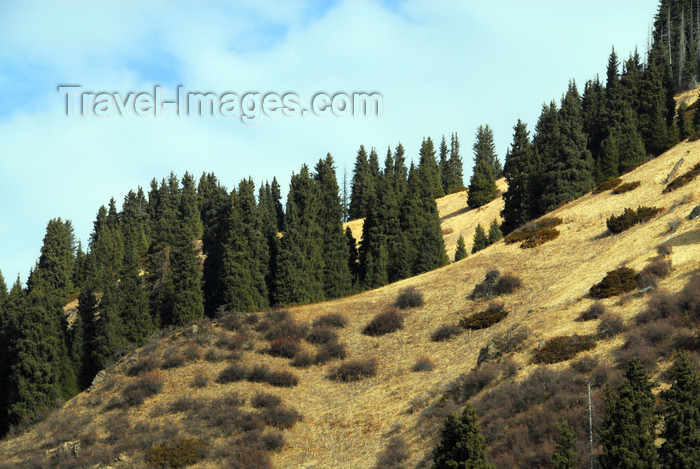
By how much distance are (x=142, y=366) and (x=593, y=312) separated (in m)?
30.3

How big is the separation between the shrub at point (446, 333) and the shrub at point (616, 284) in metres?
9.62

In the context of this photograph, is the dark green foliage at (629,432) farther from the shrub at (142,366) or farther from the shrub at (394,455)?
the shrub at (142,366)

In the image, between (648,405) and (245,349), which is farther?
(245,349)

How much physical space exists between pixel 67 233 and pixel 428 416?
344ft

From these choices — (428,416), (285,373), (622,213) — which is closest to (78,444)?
→ (285,373)

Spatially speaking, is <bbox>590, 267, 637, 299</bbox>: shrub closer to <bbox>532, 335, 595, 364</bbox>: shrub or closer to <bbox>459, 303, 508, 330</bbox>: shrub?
<bbox>532, 335, 595, 364</bbox>: shrub

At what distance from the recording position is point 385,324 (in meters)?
50.5

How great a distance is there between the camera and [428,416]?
1383 inches

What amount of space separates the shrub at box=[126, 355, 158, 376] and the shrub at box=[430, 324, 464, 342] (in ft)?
64.4

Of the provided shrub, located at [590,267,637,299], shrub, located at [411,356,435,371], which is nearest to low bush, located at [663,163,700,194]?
shrub, located at [590,267,637,299]

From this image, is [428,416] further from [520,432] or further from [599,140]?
[599,140]

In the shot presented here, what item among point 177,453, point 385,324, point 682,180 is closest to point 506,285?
point 385,324

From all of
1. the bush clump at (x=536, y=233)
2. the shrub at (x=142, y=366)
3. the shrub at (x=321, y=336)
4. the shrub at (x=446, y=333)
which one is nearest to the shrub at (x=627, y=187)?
the bush clump at (x=536, y=233)

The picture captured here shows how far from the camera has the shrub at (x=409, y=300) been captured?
53003mm
